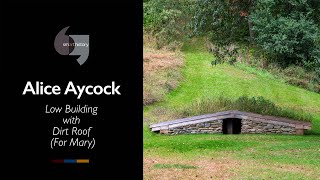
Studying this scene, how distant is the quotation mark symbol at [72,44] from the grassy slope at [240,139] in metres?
6.57

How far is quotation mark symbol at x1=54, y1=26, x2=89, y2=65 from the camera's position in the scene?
18.0 ft

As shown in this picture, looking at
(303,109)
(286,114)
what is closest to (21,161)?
(286,114)

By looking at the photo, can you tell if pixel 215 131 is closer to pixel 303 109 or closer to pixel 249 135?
pixel 249 135

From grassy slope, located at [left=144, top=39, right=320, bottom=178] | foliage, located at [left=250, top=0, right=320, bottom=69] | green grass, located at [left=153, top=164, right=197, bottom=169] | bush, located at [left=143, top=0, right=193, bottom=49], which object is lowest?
green grass, located at [left=153, top=164, right=197, bottom=169]

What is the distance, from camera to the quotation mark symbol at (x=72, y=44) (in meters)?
5.50

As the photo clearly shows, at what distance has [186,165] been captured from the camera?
526 inches

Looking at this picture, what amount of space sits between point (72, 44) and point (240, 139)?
47.0 ft

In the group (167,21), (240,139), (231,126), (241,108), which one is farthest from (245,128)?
(167,21)

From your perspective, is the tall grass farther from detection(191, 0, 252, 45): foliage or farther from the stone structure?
detection(191, 0, 252, 45): foliage

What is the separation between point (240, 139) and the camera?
1930 centimetres

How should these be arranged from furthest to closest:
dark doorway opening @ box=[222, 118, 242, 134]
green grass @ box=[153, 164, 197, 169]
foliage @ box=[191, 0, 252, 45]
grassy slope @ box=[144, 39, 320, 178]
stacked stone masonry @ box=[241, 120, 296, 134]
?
stacked stone masonry @ box=[241, 120, 296, 134] < dark doorway opening @ box=[222, 118, 242, 134] < foliage @ box=[191, 0, 252, 45] < grassy slope @ box=[144, 39, 320, 178] < green grass @ box=[153, 164, 197, 169]

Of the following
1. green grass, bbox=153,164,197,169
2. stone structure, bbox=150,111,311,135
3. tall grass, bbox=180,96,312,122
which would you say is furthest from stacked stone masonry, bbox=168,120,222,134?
green grass, bbox=153,164,197,169

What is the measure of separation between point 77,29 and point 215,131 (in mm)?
16480

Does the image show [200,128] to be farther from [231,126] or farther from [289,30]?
[289,30]
